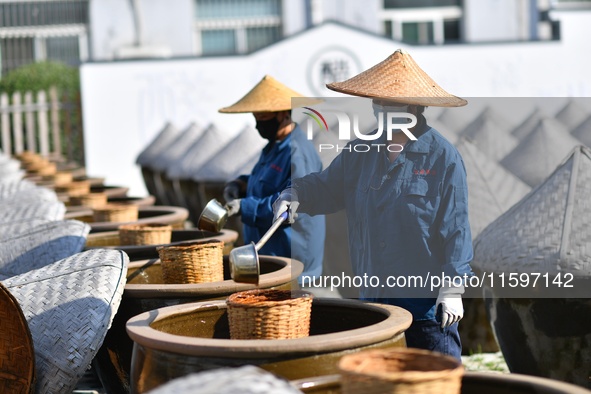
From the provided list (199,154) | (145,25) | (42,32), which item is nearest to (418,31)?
(145,25)

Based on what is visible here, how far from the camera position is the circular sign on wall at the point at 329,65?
20.8 metres

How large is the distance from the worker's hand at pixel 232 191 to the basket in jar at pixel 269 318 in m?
2.83

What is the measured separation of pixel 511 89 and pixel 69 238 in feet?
53.9

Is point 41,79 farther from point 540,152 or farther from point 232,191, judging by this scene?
point 232,191

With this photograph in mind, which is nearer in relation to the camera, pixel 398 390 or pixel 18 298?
pixel 398 390

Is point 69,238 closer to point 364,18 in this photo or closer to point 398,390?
point 398,390

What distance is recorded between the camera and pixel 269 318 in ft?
13.2

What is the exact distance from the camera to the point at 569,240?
534 centimetres

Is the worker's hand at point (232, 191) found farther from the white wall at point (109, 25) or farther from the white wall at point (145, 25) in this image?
the white wall at point (109, 25)

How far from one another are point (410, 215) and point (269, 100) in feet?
7.76

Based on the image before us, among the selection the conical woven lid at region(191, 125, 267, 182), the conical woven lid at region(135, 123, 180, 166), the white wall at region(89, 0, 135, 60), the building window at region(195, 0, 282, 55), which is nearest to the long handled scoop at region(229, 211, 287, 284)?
the conical woven lid at region(191, 125, 267, 182)

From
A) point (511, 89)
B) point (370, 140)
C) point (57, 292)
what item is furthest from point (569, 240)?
point (511, 89)

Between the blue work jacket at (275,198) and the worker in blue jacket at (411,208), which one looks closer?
the worker in blue jacket at (411,208)

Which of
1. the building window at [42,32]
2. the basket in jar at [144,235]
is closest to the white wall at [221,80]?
the building window at [42,32]
